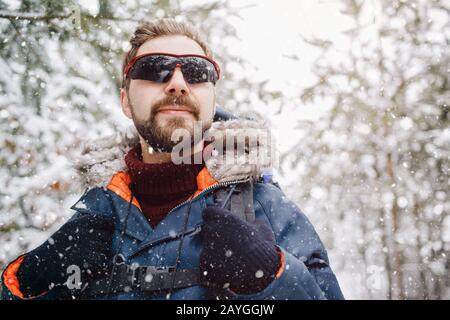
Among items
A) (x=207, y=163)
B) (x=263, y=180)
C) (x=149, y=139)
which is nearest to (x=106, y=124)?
(x=149, y=139)

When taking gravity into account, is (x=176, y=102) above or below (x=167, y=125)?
above

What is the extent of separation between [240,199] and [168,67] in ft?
3.43

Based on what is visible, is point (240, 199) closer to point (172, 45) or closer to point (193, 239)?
point (193, 239)

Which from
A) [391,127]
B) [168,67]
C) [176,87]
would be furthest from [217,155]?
[391,127]

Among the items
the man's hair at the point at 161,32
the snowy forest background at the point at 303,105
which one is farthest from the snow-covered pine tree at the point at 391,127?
the man's hair at the point at 161,32

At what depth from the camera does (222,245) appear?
1835 mm

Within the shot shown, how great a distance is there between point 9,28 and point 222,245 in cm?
334

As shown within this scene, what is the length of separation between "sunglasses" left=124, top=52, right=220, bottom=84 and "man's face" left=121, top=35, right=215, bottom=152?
0.11 feet

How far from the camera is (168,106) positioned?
2.42m

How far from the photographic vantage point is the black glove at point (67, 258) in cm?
207

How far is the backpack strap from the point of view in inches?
83.7

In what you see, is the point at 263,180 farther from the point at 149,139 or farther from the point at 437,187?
the point at 437,187

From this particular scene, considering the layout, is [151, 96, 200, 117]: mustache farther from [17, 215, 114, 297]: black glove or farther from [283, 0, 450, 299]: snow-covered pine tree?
[283, 0, 450, 299]: snow-covered pine tree

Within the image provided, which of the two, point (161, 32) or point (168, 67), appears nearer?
point (168, 67)
